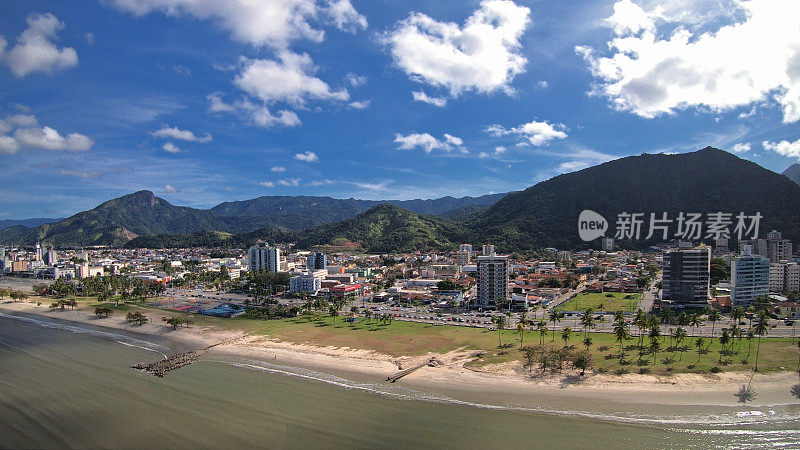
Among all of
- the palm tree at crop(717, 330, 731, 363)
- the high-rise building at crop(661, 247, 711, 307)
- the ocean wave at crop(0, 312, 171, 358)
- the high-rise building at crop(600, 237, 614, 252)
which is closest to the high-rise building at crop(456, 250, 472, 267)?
the high-rise building at crop(600, 237, 614, 252)

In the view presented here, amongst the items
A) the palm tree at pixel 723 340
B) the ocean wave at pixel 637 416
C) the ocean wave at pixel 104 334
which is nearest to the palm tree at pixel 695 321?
the palm tree at pixel 723 340

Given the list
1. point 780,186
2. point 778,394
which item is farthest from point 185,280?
point 780,186

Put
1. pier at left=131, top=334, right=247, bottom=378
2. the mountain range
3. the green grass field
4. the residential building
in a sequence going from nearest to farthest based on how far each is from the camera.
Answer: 1. the green grass field
2. pier at left=131, top=334, right=247, bottom=378
3. the residential building
4. the mountain range

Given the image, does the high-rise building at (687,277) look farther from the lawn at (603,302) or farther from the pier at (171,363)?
the pier at (171,363)

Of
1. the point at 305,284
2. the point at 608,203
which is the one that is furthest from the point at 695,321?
the point at 608,203

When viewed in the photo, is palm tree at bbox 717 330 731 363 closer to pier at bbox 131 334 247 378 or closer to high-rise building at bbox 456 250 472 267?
pier at bbox 131 334 247 378

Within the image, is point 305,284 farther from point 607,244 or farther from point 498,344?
point 607,244

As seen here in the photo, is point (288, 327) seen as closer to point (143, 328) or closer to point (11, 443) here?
point (143, 328)
